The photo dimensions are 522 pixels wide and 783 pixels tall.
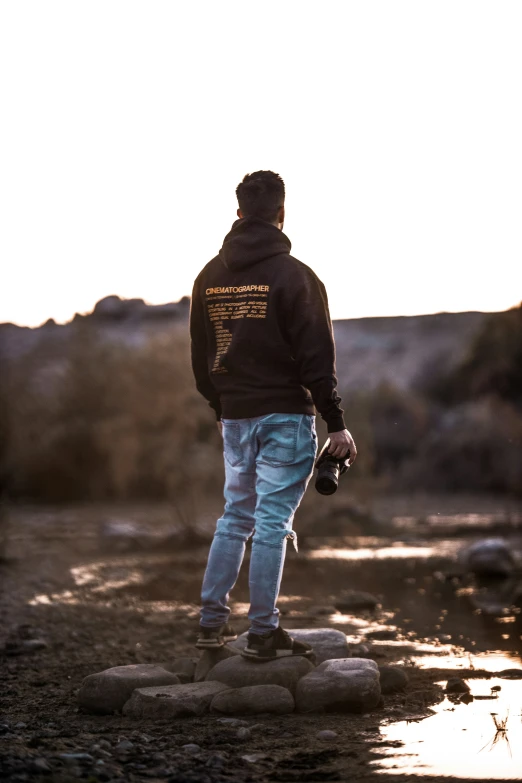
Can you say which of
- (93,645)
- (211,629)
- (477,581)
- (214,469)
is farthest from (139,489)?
(211,629)

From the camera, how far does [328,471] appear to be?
16.0 feet

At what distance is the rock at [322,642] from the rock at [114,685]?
2.15 ft

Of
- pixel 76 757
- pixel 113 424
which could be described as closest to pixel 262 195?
pixel 76 757

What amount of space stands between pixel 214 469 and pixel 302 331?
517 inches

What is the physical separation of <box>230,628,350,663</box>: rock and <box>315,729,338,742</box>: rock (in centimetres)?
134

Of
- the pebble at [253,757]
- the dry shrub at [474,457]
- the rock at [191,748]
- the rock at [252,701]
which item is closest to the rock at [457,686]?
the rock at [252,701]

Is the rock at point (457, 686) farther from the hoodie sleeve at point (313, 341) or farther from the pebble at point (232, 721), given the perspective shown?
the hoodie sleeve at point (313, 341)

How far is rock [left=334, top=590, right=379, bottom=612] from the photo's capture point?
823cm

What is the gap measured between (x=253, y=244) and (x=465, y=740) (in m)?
2.39

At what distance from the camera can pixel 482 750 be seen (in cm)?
395

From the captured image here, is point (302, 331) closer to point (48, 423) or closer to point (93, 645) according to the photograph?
point (93, 645)

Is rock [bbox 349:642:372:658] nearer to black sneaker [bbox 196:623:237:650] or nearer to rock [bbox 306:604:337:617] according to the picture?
black sneaker [bbox 196:623:237:650]

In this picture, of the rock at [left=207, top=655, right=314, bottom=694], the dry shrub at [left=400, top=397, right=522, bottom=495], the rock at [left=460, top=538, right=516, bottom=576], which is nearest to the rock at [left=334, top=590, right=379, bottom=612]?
the rock at [left=460, top=538, right=516, bottom=576]

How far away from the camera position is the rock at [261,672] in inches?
193
